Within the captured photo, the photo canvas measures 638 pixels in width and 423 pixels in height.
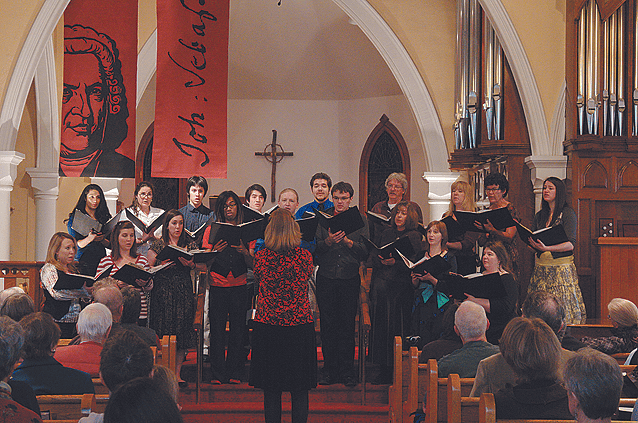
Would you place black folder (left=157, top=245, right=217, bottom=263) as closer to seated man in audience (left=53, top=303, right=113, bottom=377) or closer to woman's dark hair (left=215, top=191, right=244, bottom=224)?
woman's dark hair (left=215, top=191, right=244, bottom=224)

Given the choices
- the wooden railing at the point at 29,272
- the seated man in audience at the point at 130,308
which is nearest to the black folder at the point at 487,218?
the seated man in audience at the point at 130,308

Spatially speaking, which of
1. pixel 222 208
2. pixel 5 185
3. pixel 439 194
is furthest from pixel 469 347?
pixel 439 194

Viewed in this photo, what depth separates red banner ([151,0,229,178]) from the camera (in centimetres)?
546

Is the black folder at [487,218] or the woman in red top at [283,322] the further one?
the black folder at [487,218]

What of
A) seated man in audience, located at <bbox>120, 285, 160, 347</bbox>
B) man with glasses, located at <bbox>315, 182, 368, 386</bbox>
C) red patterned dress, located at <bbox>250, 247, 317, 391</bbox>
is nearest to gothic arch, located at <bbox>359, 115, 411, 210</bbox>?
man with glasses, located at <bbox>315, 182, 368, 386</bbox>

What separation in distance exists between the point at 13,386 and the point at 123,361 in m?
0.35

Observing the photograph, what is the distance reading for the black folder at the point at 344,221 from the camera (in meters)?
4.37

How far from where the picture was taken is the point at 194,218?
5645 millimetres

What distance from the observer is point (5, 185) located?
6027mm

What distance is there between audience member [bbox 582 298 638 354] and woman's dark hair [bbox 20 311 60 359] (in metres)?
2.65

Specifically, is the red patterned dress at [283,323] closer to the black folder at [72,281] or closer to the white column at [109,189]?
the black folder at [72,281]

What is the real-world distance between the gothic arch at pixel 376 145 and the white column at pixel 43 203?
4.89m

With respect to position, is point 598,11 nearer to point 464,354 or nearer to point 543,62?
point 543,62

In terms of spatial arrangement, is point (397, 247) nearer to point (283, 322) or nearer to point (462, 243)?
point (462, 243)
